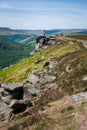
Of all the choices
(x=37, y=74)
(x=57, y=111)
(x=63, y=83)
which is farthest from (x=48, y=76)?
(x=57, y=111)

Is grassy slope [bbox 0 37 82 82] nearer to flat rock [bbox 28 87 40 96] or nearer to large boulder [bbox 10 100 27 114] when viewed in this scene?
flat rock [bbox 28 87 40 96]

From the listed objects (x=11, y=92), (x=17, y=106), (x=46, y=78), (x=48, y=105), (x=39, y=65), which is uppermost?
(x=48, y=105)

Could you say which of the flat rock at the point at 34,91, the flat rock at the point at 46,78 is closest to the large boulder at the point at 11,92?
the flat rock at the point at 34,91

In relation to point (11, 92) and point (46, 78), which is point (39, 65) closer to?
point (46, 78)

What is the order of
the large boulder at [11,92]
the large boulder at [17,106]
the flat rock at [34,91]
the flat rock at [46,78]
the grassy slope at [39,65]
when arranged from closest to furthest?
the large boulder at [17,106] < the flat rock at [34,91] < the large boulder at [11,92] < the flat rock at [46,78] < the grassy slope at [39,65]

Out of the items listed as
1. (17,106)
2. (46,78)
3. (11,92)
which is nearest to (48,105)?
(17,106)

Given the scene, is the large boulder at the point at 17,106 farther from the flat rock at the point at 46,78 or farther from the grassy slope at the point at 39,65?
the grassy slope at the point at 39,65

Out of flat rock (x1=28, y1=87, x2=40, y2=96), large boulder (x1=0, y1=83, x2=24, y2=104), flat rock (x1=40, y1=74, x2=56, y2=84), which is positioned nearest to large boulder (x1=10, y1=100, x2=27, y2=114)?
flat rock (x1=28, y1=87, x2=40, y2=96)

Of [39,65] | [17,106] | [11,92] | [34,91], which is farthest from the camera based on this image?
[39,65]

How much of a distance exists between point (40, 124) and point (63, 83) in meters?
19.5

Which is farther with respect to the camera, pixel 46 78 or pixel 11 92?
pixel 46 78

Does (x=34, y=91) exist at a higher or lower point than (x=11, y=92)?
higher

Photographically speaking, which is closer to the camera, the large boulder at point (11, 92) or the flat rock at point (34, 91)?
the flat rock at point (34, 91)

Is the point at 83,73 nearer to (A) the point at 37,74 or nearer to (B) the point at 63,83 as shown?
(B) the point at 63,83
